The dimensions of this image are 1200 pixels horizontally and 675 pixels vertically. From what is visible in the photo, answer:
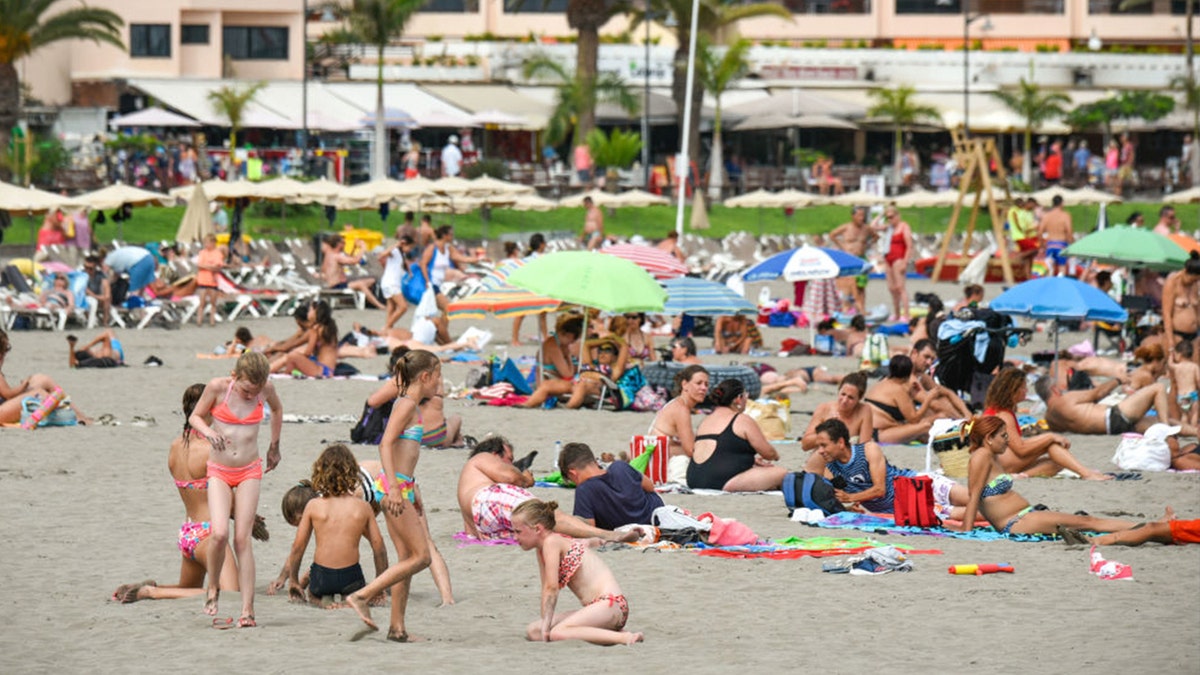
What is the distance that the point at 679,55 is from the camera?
48906mm

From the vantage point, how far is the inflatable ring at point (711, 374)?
1575cm

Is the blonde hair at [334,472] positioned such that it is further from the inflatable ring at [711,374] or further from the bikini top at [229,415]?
the inflatable ring at [711,374]

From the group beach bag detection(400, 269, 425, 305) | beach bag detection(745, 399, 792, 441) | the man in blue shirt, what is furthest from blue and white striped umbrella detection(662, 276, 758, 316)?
the man in blue shirt

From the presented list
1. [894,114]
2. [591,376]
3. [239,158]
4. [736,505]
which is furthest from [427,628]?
[894,114]

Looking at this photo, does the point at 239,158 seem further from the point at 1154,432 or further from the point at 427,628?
the point at 427,628

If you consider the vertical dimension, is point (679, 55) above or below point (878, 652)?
above

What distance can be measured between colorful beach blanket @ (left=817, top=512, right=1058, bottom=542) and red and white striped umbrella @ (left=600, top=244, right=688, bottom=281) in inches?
327

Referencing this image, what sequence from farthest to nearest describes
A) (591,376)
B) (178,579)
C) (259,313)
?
(259,313) < (591,376) < (178,579)

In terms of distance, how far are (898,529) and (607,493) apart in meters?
1.63

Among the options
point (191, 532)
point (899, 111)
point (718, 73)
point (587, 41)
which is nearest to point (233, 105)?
point (587, 41)

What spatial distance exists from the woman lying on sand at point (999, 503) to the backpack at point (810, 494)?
29.3 inches

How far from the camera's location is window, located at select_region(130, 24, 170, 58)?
51.3m

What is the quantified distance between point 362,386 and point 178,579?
8.48 metres

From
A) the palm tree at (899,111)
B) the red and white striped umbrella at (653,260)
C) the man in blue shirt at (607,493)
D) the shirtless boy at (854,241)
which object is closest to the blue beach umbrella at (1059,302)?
the red and white striped umbrella at (653,260)
